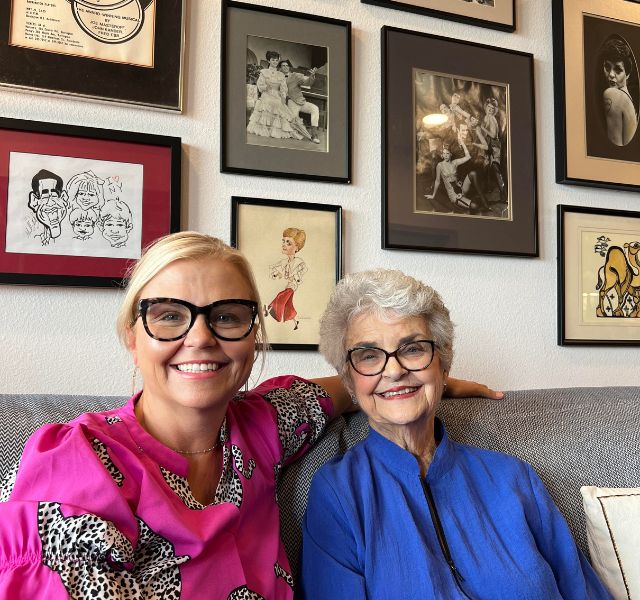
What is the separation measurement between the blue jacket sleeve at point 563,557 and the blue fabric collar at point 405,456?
22 centimetres

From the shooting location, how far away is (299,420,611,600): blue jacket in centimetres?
119

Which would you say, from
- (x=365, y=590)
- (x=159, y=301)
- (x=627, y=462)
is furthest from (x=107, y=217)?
(x=627, y=462)

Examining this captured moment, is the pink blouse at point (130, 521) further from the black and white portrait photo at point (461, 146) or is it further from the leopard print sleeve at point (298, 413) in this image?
the black and white portrait photo at point (461, 146)

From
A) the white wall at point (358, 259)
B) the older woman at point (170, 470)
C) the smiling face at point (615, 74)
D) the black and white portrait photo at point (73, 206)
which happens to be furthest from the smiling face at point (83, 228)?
the smiling face at point (615, 74)

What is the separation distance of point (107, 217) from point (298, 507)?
915 mm

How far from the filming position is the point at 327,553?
1.21 metres

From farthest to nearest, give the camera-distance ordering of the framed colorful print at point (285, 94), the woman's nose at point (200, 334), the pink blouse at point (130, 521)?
the framed colorful print at point (285, 94), the woman's nose at point (200, 334), the pink blouse at point (130, 521)

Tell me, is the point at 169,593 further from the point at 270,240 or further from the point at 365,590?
the point at 270,240

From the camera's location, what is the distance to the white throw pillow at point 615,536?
4.52 feet

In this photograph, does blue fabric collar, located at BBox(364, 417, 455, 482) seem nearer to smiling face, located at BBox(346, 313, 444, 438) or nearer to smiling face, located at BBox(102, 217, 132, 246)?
smiling face, located at BBox(346, 313, 444, 438)

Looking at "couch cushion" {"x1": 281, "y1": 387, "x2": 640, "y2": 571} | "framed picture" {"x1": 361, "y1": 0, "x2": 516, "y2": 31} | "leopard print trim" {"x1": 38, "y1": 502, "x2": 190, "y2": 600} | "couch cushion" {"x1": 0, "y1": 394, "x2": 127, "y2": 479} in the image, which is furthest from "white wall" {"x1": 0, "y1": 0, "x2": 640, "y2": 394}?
"leopard print trim" {"x1": 38, "y1": 502, "x2": 190, "y2": 600}

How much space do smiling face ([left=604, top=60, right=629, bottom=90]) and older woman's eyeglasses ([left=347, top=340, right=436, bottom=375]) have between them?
58.4 inches

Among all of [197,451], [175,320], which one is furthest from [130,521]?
→ [175,320]

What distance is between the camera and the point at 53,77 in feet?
5.32
